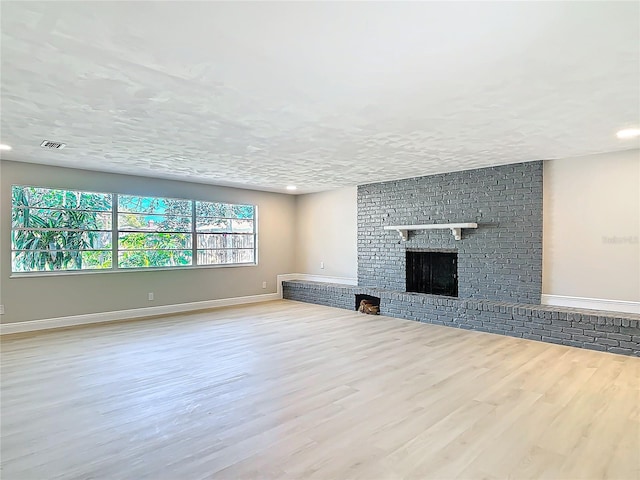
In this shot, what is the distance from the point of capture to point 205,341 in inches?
197

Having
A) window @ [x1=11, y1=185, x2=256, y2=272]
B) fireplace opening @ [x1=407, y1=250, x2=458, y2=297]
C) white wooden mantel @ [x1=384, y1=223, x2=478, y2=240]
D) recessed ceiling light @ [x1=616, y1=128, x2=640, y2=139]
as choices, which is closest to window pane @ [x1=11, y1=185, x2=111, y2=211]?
window @ [x1=11, y1=185, x2=256, y2=272]

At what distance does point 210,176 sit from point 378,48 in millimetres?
4824

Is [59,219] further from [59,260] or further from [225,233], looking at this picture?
[225,233]

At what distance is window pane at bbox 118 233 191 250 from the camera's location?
6.53 meters

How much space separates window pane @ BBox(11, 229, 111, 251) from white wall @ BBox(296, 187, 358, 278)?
3978 millimetres

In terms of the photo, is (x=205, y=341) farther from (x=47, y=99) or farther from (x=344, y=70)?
(x=344, y=70)

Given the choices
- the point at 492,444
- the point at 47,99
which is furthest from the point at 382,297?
the point at 47,99

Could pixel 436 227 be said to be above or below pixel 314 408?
above

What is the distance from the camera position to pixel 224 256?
7844mm

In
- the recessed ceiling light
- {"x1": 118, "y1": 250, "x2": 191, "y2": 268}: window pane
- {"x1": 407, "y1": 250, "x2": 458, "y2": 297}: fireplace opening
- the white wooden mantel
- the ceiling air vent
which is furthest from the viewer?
{"x1": 118, "y1": 250, "x2": 191, "y2": 268}: window pane

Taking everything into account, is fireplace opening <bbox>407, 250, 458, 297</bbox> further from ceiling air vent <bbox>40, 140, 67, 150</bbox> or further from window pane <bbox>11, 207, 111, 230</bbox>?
ceiling air vent <bbox>40, 140, 67, 150</bbox>

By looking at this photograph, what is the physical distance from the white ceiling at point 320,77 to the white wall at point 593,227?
0.39m

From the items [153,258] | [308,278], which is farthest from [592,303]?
[153,258]

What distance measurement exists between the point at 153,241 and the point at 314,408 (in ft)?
16.5
